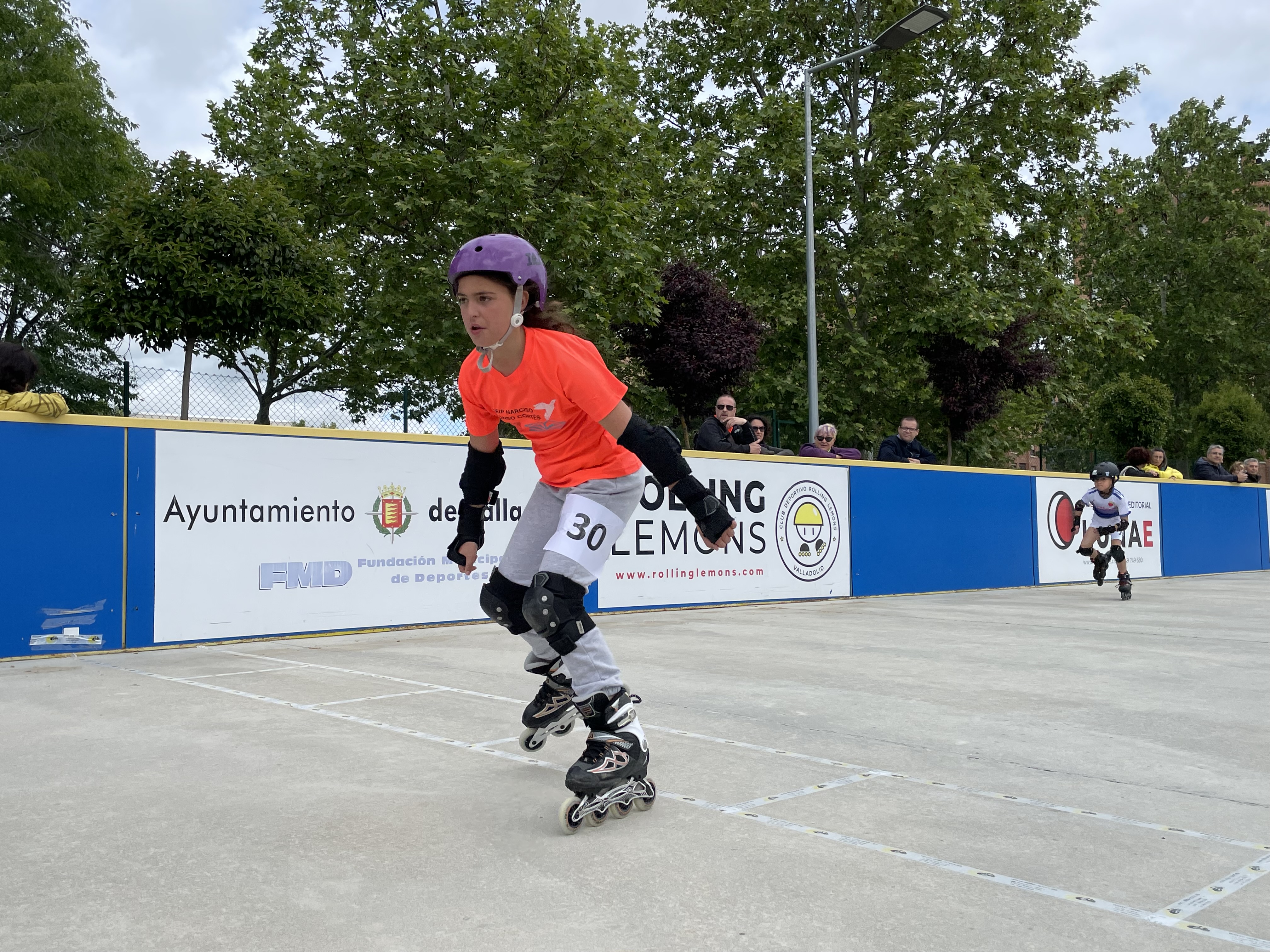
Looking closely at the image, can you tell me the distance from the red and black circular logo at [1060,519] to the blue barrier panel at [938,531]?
524 mm

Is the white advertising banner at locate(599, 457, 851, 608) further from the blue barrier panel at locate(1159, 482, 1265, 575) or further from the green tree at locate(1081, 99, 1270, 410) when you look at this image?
the green tree at locate(1081, 99, 1270, 410)

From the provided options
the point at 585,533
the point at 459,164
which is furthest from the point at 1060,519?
the point at 585,533

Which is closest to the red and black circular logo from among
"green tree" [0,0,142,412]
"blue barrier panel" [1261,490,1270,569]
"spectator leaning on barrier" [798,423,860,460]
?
"spectator leaning on barrier" [798,423,860,460]

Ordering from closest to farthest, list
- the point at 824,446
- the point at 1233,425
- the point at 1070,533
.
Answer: the point at 824,446 → the point at 1070,533 → the point at 1233,425

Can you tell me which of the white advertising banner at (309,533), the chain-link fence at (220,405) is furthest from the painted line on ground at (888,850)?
the chain-link fence at (220,405)

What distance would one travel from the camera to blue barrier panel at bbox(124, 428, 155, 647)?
7.27 meters

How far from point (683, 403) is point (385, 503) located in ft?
32.8

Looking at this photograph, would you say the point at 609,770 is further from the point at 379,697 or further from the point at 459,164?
the point at 459,164

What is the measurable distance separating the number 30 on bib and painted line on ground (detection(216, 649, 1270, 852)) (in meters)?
1.17

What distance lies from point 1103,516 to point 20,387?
12113mm

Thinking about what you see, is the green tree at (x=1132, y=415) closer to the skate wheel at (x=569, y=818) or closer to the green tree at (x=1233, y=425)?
the green tree at (x=1233, y=425)

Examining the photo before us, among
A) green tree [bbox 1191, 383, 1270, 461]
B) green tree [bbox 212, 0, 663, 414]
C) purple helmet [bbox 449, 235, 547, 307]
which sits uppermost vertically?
green tree [bbox 212, 0, 663, 414]

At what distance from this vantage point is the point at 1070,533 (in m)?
15.7

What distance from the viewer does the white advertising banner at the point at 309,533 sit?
7.56m
